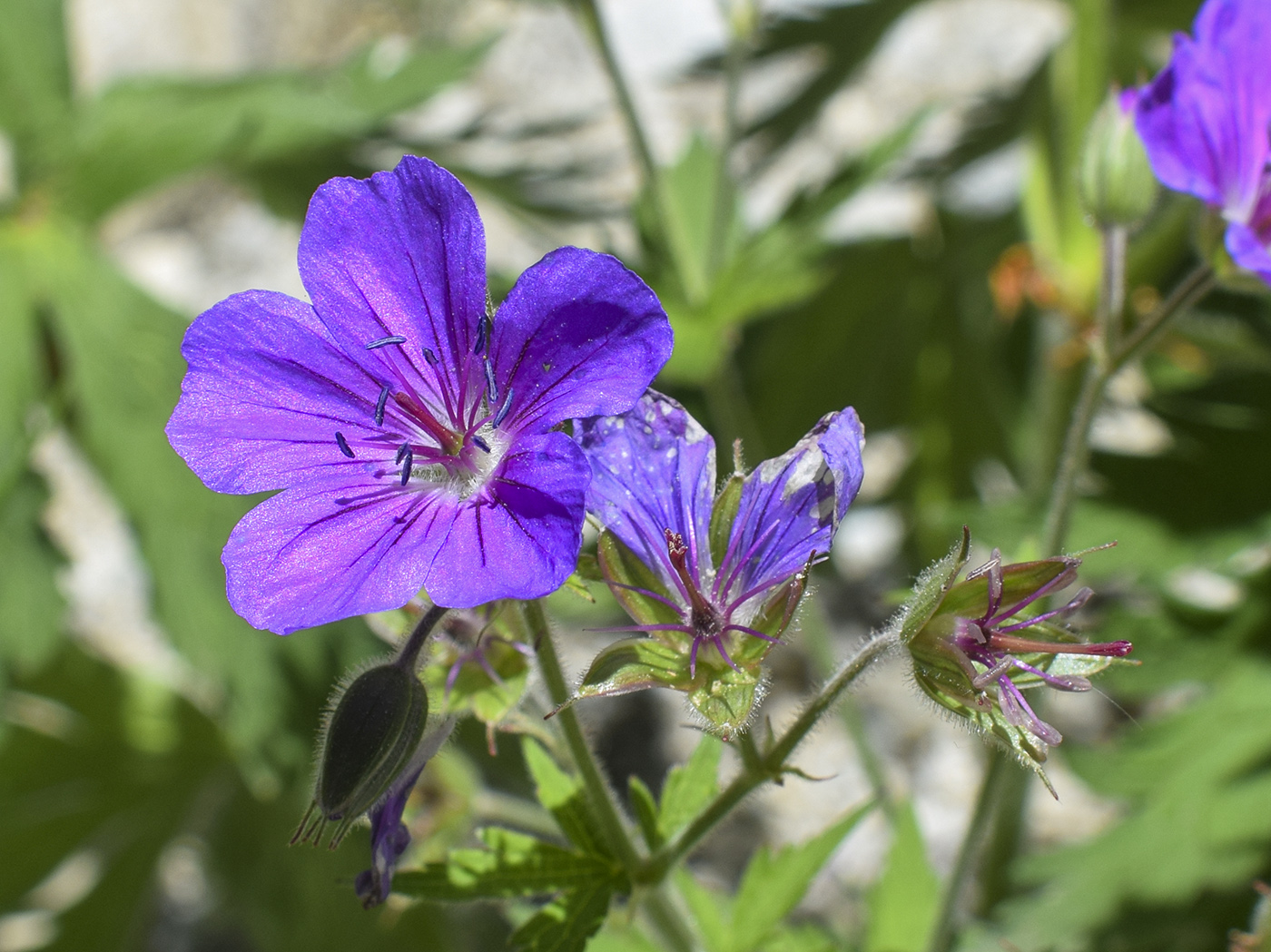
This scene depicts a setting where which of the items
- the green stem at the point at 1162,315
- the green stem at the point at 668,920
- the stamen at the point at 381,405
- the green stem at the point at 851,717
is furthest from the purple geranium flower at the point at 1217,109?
the green stem at the point at 851,717

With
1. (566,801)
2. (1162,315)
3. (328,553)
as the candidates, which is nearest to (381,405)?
(328,553)

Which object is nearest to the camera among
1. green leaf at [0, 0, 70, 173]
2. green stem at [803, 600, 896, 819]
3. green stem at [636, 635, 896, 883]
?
green stem at [636, 635, 896, 883]

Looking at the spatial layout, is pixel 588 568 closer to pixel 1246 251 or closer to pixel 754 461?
pixel 1246 251

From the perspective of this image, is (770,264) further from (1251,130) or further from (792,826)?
(792,826)

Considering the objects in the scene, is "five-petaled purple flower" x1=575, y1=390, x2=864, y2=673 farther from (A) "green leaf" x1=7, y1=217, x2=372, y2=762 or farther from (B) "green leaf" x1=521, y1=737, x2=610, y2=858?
(A) "green leaf" x1=7, y1=217, x2=372, y2=762

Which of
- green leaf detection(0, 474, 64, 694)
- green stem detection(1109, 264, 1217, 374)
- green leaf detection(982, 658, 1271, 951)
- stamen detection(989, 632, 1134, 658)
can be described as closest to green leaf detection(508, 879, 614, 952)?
stamen detection(989, 632, 1134, 658)

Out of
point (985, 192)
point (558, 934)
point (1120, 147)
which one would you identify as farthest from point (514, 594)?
point (985, 192)

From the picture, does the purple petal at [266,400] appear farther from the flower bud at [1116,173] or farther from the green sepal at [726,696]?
the flower bud at [1116,173]
